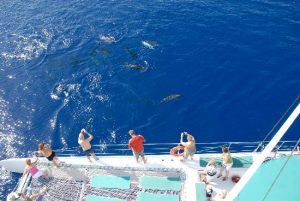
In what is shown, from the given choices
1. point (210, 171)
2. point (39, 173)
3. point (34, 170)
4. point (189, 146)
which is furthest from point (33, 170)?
point (210, 171)

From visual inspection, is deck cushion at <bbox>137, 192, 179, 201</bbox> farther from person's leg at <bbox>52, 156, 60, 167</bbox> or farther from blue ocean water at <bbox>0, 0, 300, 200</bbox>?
blue ocean water at <bbox>0, 0, 300, 200</bbox>

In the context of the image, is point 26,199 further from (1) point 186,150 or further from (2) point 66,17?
(2) point 66,17

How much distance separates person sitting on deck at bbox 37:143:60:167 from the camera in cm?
2082

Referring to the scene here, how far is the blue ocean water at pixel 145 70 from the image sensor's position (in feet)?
88.4

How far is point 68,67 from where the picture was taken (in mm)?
32000

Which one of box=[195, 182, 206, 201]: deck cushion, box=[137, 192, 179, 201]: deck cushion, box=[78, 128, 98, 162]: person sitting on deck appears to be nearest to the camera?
box=[195, 182, 206, 201]: deck cushion

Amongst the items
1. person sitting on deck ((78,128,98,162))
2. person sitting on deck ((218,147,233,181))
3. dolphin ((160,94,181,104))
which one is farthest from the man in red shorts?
dolphin ((160,94,181,104))

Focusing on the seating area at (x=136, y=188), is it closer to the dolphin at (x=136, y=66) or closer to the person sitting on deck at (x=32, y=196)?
the person sitting on deck at (x=32, y=196)

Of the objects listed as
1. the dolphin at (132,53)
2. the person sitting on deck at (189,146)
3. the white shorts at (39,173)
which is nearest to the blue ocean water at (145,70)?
the dolphin at (132,53)

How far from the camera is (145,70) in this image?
101 feet

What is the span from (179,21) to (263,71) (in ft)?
31.8

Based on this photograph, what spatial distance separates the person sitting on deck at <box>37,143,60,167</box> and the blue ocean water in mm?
4073

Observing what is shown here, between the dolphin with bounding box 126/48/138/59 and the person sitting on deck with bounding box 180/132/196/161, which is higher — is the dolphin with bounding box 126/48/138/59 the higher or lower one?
the higher one

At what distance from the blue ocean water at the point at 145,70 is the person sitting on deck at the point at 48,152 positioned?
160 inches
